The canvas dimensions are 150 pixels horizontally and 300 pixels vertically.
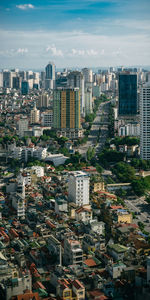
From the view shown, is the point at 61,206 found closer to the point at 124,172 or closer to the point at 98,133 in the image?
the point at 124,172

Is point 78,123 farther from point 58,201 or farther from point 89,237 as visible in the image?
point 89,237

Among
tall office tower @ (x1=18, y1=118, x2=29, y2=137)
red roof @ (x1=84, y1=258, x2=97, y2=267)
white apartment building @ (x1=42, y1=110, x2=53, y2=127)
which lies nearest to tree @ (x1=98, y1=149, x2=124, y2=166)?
tall office tower @ (x1=18, y1=118, x2=29, y2=137)

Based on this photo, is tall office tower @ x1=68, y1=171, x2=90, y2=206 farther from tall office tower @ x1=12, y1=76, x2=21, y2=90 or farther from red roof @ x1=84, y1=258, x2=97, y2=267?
tall office tower @ x1=12, y1=76, x2=21, y2=90

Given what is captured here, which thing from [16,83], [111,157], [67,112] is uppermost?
[16,83]

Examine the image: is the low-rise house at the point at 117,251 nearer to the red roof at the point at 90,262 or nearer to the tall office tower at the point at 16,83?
the red roof at the point at 90,262

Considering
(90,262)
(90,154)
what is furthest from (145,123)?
(90,262)

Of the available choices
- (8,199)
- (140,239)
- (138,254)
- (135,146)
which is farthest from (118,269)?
(135,146)
